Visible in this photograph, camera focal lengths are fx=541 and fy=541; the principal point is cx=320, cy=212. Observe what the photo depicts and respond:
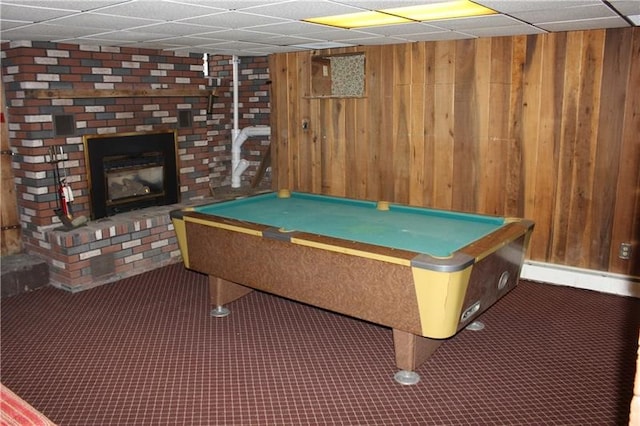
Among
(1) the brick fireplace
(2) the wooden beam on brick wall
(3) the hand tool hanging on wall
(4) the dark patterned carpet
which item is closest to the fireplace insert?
(1) the brick fireplace

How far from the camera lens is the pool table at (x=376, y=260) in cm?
262

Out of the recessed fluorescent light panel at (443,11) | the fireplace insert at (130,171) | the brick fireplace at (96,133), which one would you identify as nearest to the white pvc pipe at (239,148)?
the brick fireplace at (96,133)

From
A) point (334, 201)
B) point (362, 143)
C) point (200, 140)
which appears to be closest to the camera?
point (334, 201)

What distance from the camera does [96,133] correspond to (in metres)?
4.69

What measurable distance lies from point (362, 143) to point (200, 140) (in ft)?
5.51

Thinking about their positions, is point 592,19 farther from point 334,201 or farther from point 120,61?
point 120,61

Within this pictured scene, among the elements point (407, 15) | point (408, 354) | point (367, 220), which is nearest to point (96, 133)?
point (367, 220)

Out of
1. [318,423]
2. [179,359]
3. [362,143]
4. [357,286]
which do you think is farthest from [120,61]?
[318,423]

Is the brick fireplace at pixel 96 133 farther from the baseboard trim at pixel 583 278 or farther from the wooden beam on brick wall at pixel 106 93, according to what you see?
the baseboard trim at pixel 583 278

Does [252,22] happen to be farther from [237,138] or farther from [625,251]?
[625,251]

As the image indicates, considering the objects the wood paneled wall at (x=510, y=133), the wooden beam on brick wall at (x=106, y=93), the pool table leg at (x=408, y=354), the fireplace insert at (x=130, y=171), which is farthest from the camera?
the fireplace insert at (x=130, y=171)

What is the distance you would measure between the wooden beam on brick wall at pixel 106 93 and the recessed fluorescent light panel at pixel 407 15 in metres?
2.05

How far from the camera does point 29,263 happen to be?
172 inches

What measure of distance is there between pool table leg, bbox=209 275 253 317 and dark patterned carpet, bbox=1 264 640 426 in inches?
3.2
